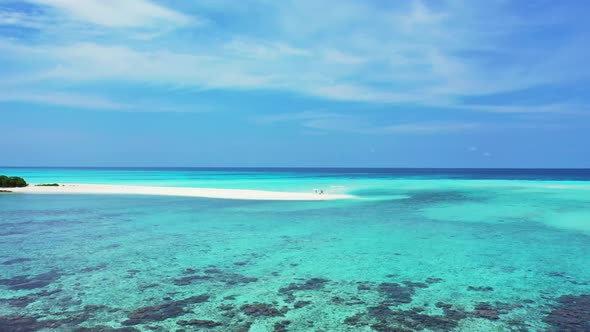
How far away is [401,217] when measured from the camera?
19328 millimetres

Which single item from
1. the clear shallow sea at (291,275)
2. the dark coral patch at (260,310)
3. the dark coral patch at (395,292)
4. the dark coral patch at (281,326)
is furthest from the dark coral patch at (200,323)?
the dark coral patch at (395,292)

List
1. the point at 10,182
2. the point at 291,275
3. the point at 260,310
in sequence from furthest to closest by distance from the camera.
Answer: the point at 10,182 < the point at 291,275 < the point at 260,310

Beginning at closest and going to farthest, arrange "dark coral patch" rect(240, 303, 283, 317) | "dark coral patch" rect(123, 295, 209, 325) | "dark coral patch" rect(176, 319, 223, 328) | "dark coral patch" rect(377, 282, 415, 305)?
"dark coral patch" rect(176, 319, 223, 328) < "dark coral patch" rect(123, 295, 209, 325) < "dark coral patch" rect(240, 303, 283, 317) < "dark coral patch" rect(377, 282, 415, 305)

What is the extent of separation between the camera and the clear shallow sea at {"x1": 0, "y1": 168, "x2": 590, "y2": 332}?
659 cm

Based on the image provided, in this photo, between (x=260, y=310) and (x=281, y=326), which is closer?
(x=281, y=326)

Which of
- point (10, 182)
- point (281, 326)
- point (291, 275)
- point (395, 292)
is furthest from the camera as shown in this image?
point (10, 182)

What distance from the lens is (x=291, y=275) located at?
920 centimetres

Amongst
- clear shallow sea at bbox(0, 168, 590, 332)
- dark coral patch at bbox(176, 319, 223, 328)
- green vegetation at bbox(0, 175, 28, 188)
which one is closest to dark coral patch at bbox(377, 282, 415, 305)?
clear shallow sea at bbox(0, 168, 590, 332)

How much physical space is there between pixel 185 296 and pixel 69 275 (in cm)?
308

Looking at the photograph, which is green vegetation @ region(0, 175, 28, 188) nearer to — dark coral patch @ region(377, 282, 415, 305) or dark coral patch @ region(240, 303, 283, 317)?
dark coral patch @ region(240, 303, 283, 317)

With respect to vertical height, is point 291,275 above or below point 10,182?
below

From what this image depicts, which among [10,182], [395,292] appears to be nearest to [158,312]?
[395,292]

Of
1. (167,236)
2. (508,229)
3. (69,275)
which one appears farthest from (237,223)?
(508,229)

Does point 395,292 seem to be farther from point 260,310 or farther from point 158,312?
point 158,312
